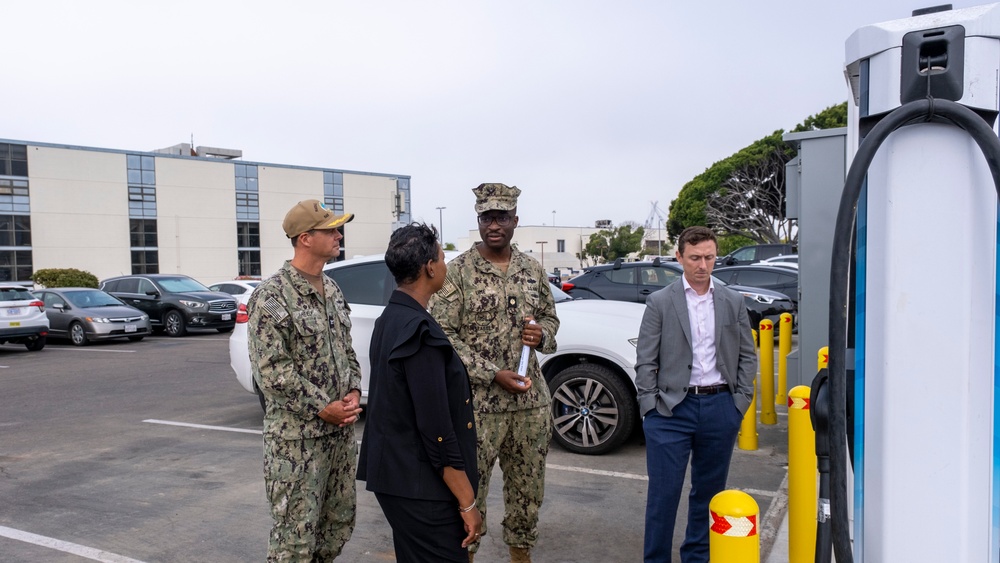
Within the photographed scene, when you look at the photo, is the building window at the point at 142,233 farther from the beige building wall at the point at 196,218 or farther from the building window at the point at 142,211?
the beige building wall at the point at 196,218

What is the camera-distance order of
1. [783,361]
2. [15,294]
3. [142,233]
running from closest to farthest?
[783,361]
[15,294]
[142,233]

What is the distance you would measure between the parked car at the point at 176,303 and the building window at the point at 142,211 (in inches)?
1218

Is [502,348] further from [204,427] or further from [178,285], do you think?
[178,285]

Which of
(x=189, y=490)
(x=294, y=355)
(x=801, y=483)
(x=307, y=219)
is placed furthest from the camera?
(x=189, y=490)

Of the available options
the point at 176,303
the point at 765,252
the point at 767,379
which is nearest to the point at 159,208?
the point at 176,303

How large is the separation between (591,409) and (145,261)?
4927 centimetres

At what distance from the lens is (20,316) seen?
1531cm

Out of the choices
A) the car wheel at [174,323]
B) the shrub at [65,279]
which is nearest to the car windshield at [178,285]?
the car wheel at [174,323]

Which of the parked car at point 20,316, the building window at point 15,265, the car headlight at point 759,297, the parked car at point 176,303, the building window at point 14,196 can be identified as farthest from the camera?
the building window at point 15,265

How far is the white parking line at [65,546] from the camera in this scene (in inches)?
167

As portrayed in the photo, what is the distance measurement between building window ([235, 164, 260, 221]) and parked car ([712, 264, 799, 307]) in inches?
1689

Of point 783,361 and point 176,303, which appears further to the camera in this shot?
point 176,303

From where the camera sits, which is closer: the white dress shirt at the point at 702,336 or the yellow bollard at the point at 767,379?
the white dress shirt at the point at 702,336

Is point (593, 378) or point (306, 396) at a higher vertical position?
point (306, 396)
